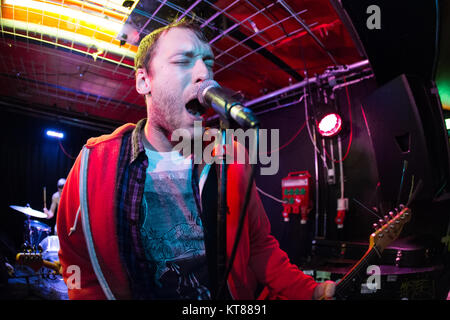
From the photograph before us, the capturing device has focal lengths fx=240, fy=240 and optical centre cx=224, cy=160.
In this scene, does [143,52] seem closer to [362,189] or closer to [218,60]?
[218,60]

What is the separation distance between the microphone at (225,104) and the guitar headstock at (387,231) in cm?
129

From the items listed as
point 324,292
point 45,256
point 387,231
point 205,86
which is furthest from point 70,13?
point 45,256

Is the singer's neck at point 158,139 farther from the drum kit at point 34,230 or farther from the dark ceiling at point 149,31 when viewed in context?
the drum kit at point 34,230

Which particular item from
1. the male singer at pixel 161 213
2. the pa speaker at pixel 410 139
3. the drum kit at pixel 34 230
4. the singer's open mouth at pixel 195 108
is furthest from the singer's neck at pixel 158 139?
the drum kit at pixel 34 230

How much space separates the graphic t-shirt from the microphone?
441 millimetres

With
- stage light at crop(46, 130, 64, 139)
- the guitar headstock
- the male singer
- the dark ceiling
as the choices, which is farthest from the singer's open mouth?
stage light at crop(46, 130, 64, 139)

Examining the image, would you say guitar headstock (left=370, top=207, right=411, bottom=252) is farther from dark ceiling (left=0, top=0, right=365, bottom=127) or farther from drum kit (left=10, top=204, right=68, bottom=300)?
drum kit (left=10, top=204, right=68, bottom=300)

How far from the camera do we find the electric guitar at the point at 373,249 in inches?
46.6

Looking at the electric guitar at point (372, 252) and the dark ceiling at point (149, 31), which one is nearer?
the electric guitar at point (372, 252)

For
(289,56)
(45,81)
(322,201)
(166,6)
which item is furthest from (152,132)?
(45,81)

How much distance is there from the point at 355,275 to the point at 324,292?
353 millimetres

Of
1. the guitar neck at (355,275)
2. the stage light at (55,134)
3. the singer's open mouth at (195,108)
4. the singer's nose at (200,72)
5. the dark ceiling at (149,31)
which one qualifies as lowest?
the guitar neck at (355,275)

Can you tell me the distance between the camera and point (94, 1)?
2.06m

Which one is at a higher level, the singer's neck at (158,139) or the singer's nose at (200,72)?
the singer's nose at (200,72)
